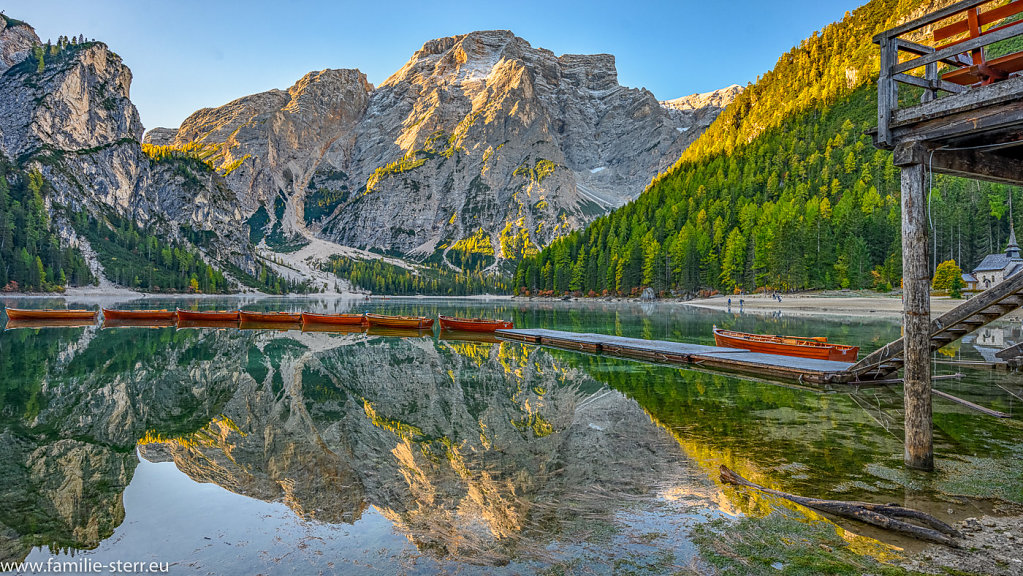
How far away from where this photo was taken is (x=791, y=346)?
30484 millimetres

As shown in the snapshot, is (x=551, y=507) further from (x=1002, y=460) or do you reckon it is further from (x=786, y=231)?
(x=786, y=231)

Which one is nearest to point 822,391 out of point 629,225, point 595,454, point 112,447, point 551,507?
point 595,454

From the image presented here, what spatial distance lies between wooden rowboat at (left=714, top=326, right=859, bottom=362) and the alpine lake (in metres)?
4.36

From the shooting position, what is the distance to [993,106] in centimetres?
942

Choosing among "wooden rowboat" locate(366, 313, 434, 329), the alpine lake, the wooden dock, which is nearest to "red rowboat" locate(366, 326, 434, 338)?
"wooden rowboat" locate(366, 313, 434, 329)

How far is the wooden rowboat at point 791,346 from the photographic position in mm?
28859

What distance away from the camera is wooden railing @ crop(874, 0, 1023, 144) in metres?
9.73

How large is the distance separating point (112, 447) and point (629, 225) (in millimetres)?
140287

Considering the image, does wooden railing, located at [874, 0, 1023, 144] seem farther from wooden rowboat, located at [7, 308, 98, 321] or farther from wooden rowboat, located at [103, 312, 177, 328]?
wooden rowboat, located at [7, 308, 98, 321]

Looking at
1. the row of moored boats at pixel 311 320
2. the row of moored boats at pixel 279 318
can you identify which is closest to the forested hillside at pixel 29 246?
the row of moored boats at pixel 279 318

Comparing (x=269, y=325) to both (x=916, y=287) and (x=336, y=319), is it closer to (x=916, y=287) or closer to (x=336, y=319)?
(x=336, y=319)

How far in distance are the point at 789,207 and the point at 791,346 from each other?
86.5m

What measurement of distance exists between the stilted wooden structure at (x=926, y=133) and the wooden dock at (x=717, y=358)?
43.3 feet

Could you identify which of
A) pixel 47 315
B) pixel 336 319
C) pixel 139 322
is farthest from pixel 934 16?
pixel 47 315
